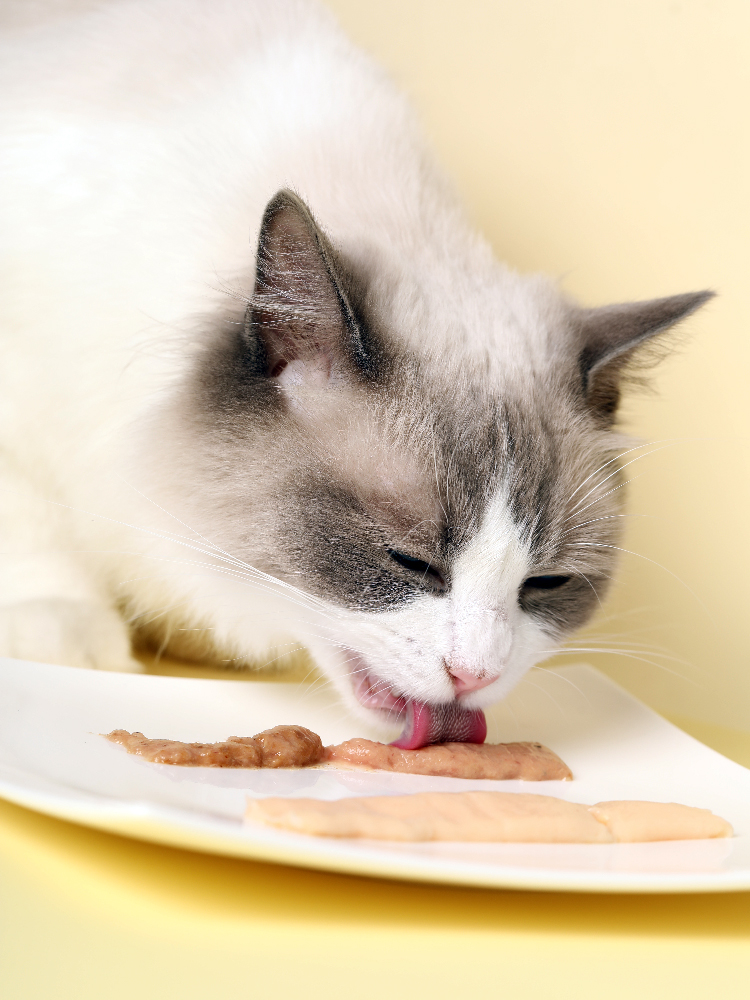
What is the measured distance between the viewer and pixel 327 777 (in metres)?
1.36

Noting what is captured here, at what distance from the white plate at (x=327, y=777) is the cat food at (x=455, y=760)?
0.9 inches

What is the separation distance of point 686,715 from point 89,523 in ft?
5.36

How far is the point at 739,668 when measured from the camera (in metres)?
2.67

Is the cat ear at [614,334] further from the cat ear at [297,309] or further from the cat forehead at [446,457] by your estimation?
the cat ear at [297,309]

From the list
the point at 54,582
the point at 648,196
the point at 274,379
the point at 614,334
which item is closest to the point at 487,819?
the point at 274,379

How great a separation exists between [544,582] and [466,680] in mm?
257

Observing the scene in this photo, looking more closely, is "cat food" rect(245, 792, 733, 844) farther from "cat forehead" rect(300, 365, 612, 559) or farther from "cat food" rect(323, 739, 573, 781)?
"cat forehead" rect(300, 365, 612, 559)

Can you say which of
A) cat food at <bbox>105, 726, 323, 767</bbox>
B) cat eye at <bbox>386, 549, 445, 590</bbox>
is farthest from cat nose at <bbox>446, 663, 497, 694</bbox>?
cat food at <bbox>105, 726, 323, 767</bbox>

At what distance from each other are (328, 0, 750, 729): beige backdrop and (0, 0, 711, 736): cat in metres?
0.97

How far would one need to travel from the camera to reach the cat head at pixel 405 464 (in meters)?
1.37

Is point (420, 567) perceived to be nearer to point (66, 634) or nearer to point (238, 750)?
point (238, 750)

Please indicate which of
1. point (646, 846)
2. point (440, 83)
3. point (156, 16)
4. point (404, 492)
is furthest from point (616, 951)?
point (440, 83)

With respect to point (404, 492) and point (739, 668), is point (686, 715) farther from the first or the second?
point (404, 492)

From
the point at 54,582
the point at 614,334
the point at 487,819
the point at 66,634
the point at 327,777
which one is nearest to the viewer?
the point at 487,819
